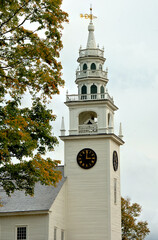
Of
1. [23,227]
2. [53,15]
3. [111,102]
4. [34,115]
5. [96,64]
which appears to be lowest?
[23,227]

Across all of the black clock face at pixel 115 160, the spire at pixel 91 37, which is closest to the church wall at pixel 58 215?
the black clock face at pixel 115 160

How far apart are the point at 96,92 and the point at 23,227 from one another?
56.5 ft

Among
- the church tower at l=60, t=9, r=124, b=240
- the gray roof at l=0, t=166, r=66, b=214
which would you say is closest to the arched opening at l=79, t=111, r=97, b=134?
the church tower at l=60, t=9, r=124, b=240

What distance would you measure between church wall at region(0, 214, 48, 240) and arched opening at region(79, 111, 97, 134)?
11.3m

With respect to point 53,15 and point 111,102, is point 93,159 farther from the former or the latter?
point 53,15

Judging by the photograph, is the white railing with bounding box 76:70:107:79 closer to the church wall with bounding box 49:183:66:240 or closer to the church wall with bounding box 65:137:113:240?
the church wall with bounding box 65:137:113:240

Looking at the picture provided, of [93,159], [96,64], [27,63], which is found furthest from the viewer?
[96,64]

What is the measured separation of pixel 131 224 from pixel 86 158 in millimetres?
17019

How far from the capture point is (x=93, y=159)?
6156cm

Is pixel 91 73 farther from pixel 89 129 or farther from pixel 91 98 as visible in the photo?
pixel 89 129

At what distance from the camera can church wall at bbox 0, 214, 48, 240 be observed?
5638 centimetres

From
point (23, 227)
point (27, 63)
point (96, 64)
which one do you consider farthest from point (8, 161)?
point (96, 64)

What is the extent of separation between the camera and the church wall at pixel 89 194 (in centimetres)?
5953

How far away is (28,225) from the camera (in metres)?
57.1
